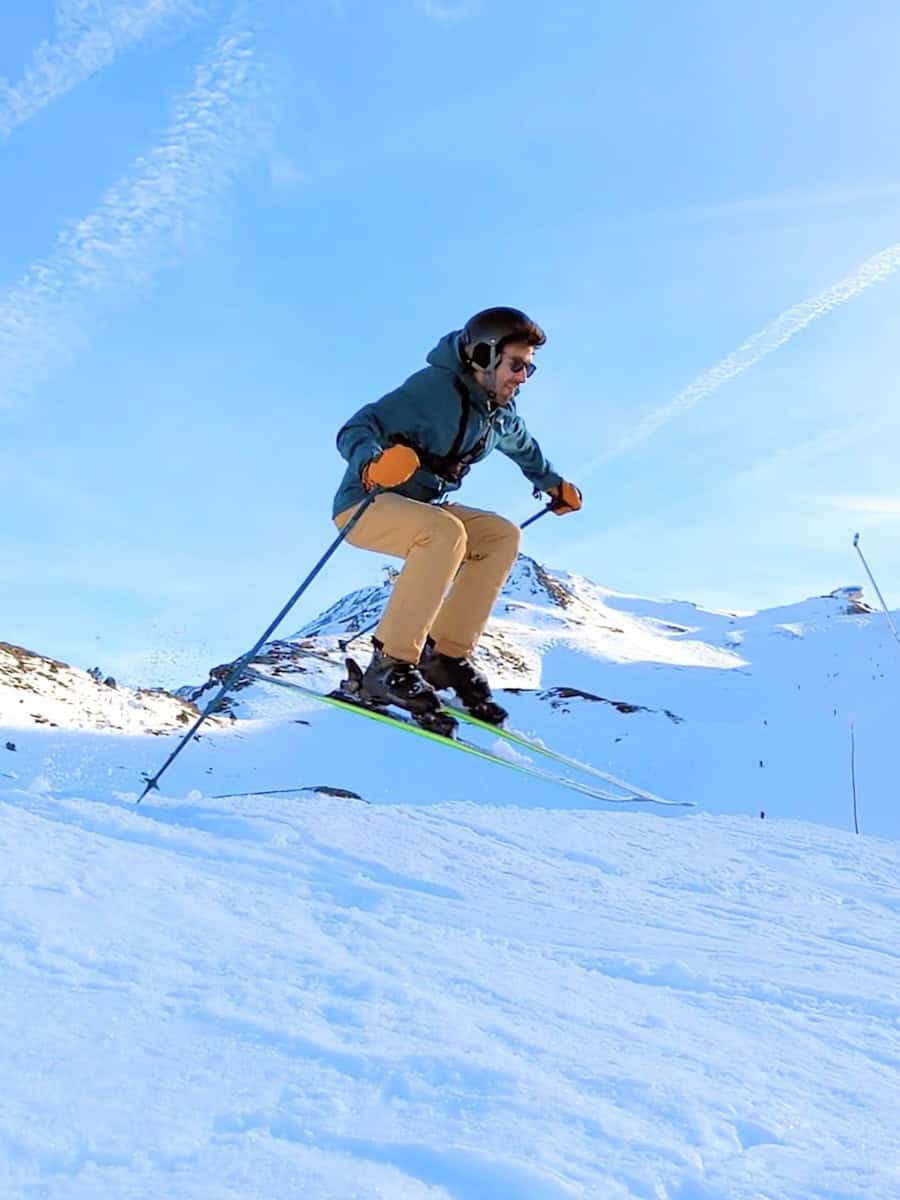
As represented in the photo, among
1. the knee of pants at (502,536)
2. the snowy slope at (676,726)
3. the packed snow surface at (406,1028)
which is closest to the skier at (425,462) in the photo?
the knee of pants at (502,536)

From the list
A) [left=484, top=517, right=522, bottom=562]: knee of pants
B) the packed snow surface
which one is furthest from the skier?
the packed snow surface

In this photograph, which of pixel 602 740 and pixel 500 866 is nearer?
pixel 500 866

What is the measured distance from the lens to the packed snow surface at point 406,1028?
1407 millimetres

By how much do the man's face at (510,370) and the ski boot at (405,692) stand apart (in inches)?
62.9

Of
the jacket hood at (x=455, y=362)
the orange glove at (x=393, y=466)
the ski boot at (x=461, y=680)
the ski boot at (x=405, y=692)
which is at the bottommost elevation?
the ski boot at (x=405, y=692)

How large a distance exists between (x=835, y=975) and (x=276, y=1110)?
205 cm

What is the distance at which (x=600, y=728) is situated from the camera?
62.1 feet

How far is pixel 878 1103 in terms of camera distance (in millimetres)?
1934

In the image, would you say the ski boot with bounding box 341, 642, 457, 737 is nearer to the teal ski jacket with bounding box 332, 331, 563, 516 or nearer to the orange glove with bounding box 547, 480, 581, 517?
the teal ski jacket with bounding box 332, 331, 563, 516

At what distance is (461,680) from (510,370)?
6.34 ft

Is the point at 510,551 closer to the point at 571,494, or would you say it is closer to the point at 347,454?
the point at 571,494

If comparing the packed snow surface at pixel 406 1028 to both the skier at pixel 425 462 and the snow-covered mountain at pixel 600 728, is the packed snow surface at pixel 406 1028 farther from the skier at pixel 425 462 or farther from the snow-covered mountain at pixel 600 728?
the snow-covered mountain at pixel 600 728

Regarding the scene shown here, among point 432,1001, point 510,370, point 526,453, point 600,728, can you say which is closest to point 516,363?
point 510,370

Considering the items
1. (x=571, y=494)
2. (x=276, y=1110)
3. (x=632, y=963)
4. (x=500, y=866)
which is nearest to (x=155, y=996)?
(x=276, y=1110)
